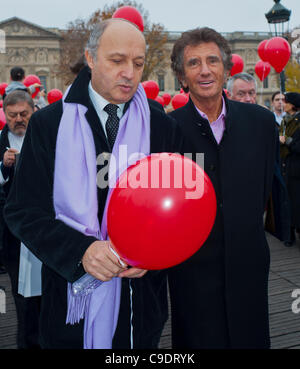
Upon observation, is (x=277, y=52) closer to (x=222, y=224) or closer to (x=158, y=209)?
(x=222, y=224)

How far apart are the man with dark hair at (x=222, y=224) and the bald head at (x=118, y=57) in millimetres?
508

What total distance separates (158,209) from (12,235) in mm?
1652

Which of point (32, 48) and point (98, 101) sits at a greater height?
point (32, 48)

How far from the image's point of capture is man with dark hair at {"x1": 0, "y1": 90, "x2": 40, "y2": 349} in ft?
8.34

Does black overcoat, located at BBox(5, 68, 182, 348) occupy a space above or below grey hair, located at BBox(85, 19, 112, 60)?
below

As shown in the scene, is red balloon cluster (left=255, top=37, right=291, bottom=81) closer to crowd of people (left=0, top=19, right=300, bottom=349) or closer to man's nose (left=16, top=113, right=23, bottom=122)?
man's nose (left=16, top=113, right=23, bottom=122)

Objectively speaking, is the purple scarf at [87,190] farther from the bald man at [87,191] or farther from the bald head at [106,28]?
the bald head at [106,28]

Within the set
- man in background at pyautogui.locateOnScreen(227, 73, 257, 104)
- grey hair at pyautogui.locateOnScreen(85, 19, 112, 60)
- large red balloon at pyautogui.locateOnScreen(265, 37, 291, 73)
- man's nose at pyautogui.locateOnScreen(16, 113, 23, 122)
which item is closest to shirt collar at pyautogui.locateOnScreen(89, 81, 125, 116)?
grey hair at pyautogui.locateOnScreen(85, 19, 112, 60)

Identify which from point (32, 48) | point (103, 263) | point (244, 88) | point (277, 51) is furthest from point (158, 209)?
point (32, 48)

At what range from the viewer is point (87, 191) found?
4.81 ft

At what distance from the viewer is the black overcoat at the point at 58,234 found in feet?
4.54

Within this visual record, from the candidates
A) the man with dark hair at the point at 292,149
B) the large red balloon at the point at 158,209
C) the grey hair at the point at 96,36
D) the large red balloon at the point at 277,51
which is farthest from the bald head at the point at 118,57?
the large red balloon at the point at 277,51

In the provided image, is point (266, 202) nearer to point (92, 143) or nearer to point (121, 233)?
point (92, 143)
